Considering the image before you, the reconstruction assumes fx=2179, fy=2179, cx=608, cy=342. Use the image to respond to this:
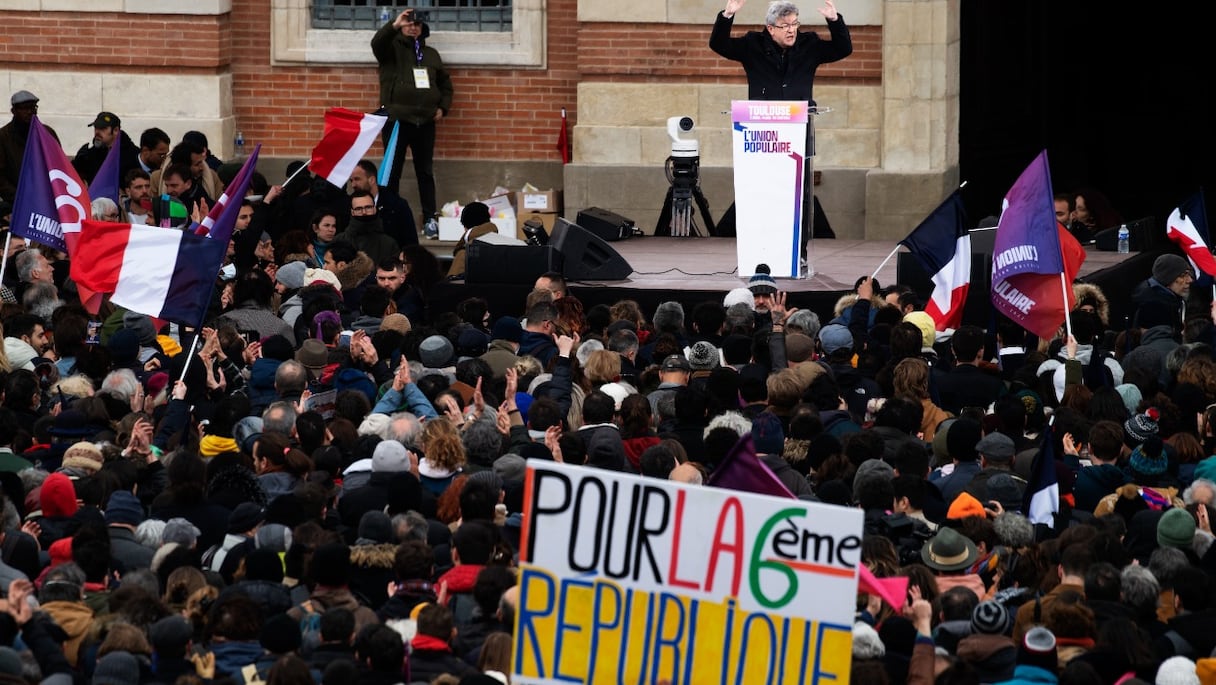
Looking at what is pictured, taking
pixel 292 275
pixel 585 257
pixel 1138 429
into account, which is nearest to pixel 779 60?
pixel 585 257

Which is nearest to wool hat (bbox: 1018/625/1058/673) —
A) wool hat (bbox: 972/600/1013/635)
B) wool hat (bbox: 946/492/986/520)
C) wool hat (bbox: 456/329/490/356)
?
wool hat (bbox: 972/600/1013/635)

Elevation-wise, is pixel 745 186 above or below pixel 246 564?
above

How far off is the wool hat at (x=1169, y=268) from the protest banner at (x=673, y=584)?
7.80 meters

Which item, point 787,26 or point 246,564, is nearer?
point 246,564

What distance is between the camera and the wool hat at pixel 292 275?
47.7 feet

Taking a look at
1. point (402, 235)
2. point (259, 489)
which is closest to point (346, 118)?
point (402, 235)

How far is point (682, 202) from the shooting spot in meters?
17.9

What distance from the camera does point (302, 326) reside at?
13.2 meters

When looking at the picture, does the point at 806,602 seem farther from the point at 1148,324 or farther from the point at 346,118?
the point at 346,118

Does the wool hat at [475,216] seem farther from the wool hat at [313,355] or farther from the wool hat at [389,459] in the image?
the wool hat at [389,459]

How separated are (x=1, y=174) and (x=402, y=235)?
363 centimetres

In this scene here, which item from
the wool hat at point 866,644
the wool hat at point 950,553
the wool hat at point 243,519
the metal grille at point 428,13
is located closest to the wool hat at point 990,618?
the wool hat at point 866,644

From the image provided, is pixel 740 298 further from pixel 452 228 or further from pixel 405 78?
pixel 405 78

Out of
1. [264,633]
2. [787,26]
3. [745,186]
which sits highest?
[787,26]
